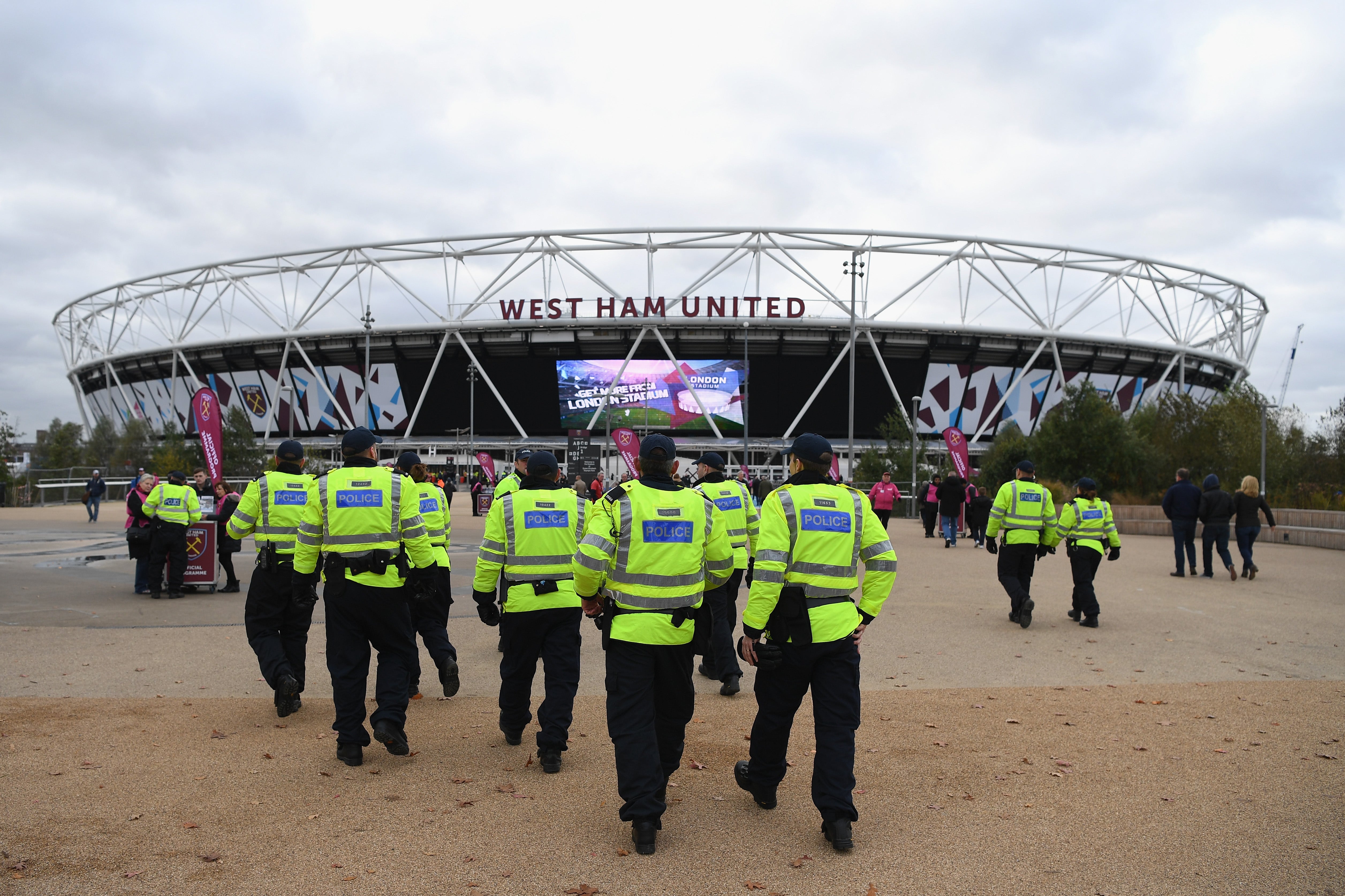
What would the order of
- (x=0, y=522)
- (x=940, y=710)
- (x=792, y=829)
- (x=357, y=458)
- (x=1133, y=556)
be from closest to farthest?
(x=792, y=829) → (x=357, y=458) → (x=940, y=710) → (x=1133, y=556) → (x=0, y=522)

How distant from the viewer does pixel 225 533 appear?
43.2 feet

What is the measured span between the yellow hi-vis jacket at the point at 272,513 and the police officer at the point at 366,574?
113 centimetres

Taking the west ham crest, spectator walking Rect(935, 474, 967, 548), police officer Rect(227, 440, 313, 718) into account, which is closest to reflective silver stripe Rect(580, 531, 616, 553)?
police officer Rect(227, 440, 313, 718)

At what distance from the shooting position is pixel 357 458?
19.0ft

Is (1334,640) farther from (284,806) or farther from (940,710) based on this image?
(284,806)

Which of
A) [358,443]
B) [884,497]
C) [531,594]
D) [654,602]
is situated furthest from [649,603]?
[884,497]

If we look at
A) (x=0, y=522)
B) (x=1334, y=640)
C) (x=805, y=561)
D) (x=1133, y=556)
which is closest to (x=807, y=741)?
(x=805, y=561)

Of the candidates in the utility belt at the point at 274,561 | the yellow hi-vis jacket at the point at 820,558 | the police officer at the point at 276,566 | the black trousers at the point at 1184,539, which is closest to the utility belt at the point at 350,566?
the police officer at the point at 276,566

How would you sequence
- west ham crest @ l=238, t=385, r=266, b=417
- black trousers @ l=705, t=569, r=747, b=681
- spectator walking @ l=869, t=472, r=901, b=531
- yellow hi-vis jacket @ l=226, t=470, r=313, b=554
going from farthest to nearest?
west ham crest @ l=238, t=385, r=266, b=417, spectator walking @ l=869, t=472, r=901, b=531, black trousers @ l=705, t=569, r=747, b=681, yellow hi-vis jacket @ l=226, t=470, r=313, b=554

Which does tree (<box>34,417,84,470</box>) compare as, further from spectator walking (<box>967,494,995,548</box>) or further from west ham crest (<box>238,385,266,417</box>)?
spectator walking (<box>967,494,995,548</box>)

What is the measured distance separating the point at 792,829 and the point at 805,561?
4.24 feet

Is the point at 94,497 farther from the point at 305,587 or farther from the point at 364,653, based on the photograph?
the point at 364,653

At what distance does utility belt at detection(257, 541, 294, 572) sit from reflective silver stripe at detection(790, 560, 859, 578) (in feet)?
13.1

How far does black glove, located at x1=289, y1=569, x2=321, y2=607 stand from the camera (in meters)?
5.78
